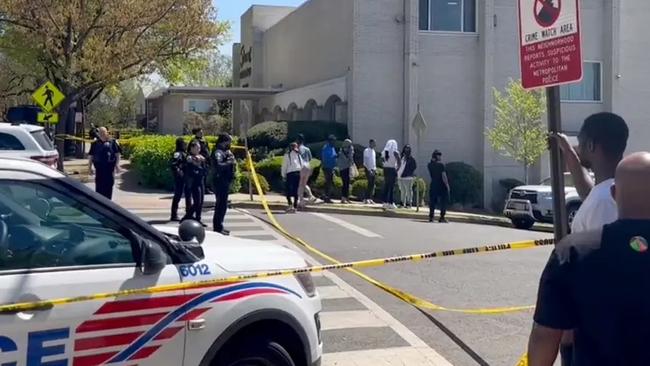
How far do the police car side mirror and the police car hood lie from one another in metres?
0.37

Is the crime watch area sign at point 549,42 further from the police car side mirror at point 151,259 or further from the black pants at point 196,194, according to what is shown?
the black pants at point 196,194

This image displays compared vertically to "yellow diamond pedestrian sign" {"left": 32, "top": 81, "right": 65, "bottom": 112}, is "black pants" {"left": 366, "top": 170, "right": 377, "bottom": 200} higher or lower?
lower

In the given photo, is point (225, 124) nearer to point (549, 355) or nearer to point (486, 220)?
point (486, 220)

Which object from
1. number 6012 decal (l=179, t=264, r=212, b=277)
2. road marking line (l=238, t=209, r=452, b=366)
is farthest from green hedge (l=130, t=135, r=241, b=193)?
number 6012 decal (l=179, t=264, r=212, b=277)

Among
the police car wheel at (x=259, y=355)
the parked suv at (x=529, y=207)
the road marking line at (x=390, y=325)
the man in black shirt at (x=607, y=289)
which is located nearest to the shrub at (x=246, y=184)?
the parked suv at (x=529, y=207)

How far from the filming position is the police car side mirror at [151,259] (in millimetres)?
3941

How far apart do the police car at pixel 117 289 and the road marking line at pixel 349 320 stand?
2.96 m

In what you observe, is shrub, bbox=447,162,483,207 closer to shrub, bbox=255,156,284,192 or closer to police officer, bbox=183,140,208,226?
shrub, bbox=255,156,284,192

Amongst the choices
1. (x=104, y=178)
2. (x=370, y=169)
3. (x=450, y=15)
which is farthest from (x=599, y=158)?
(x=450, y=15)

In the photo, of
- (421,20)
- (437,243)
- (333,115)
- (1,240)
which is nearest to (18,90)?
(333,115)

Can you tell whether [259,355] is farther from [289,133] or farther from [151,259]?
[289,133]

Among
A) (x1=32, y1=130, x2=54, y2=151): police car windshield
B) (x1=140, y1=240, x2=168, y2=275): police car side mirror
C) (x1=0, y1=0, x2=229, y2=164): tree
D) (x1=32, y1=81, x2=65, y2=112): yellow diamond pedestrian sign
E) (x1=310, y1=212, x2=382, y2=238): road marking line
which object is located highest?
(x1=0, y1=0, x2=229, y2=164): tree

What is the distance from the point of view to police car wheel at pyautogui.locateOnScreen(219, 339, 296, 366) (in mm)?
4266

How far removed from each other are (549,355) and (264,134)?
86.1ft
